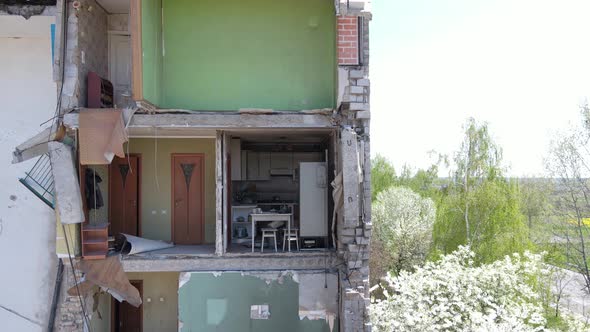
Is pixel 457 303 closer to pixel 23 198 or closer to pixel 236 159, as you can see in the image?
pixel 236 159

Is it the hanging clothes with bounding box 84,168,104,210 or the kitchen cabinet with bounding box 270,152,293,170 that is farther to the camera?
the kitchen cabinet with bounding box 270,152,293,170

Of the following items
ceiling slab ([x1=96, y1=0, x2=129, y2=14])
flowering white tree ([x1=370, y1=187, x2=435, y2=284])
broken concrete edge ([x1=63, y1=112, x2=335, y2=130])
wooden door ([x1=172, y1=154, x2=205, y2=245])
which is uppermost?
ceiling slab ([x1=96, y1=0, x2=129, y2=14])

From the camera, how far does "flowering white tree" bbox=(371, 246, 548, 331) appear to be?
8.39 meters

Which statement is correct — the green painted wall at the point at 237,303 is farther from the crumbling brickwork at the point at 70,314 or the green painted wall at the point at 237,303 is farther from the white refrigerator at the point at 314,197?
the crumbling brickwork at the point at 70,314

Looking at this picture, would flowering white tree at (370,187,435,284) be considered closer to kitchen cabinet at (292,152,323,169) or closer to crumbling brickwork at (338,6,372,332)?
kitchen cabinet at (292,152,323,169)

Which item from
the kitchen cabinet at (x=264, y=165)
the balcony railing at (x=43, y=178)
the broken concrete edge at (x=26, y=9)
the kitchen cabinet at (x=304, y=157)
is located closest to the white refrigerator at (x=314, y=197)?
the kitchen cabinet at (x=304, y=157)

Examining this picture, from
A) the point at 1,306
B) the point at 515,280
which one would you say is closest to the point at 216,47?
the point at 1,306

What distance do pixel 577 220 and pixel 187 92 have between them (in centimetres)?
2089

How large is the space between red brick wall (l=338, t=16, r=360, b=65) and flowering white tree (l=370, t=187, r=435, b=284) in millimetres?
17525

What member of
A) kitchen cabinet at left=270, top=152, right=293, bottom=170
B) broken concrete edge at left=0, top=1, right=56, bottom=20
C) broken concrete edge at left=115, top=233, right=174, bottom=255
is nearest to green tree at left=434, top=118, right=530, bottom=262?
kitchen cabinet at left=270, top=152, right=293, bottom=170

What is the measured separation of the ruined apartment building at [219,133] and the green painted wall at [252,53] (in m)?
0.02

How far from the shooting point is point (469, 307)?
9.23 m

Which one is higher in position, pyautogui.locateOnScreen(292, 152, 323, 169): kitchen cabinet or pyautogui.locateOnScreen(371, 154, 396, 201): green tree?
pyautogui.locateOnScreen(292, 152, 323, 169): kitchen cabinet

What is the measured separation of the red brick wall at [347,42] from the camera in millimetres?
7852
